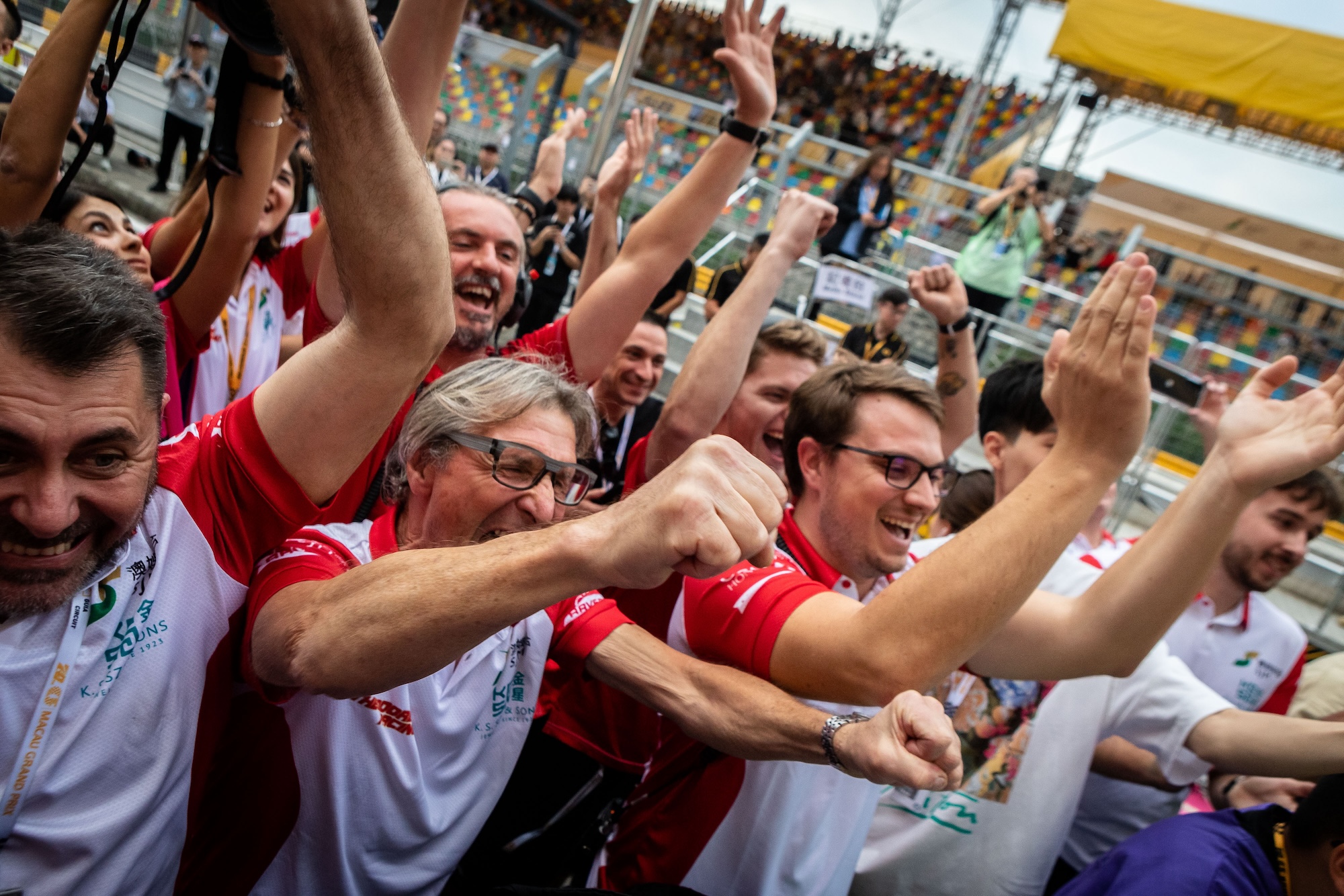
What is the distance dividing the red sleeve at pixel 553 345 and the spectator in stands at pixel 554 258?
106 inches

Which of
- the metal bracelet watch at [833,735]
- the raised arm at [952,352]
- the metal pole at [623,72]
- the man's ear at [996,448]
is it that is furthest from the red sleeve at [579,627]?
the metal pole at [623,72]

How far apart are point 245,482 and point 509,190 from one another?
8625 millimetres

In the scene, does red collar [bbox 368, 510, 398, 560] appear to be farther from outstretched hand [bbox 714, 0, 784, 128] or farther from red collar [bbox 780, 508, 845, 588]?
outstretched hand [bbox 714, 0, 784, 128]

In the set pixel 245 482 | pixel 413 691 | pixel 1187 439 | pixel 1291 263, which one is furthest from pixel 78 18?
pixel 1291 263

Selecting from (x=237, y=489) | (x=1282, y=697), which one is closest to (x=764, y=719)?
(x=237, y=489)

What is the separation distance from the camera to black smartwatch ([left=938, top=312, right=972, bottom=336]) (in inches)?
99.5

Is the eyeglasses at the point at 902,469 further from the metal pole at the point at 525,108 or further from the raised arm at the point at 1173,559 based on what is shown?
the metal pole at the point at 525,108

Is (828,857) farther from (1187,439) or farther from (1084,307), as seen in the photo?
(1187,439)

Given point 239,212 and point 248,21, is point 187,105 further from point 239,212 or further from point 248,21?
point 248,21

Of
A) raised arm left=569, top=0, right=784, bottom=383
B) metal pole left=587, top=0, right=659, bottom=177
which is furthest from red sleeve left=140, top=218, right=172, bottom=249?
metal pole left=587, top=0, right=659, bottom=177

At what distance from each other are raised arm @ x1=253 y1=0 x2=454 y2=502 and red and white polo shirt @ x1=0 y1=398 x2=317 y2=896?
0.09 metres

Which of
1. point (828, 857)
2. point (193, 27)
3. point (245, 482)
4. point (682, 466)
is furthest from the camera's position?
point (193, 27)

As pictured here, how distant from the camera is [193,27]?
7719 millimetres

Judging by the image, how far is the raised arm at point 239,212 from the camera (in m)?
1.62
